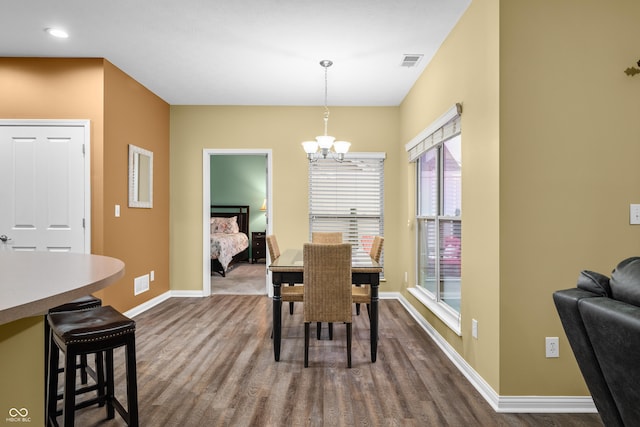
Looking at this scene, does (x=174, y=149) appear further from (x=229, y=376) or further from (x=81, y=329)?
(x=81, y=329)

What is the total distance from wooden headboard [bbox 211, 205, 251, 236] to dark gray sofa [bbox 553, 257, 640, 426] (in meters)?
7.72

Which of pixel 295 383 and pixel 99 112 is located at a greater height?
pixel 99 112

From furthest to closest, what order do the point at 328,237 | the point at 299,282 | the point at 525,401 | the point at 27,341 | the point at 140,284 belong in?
1. the point at 328,237
2. the point at 140,284
3. the point at 299,282
4. the point at 525,401
5. the point at 27,341

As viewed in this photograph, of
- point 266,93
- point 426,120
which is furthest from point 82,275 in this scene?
point 266,93

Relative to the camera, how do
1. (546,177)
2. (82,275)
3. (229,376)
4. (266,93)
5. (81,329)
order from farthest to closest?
(266,93) → (229,376) → (546,177) → (81,329) → (82,275)

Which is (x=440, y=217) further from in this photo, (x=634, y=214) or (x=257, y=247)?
(x=257, y=247)

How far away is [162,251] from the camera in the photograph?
4.91 meters

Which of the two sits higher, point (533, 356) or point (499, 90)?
point (499, 90)

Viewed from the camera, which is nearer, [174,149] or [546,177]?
[546,177]

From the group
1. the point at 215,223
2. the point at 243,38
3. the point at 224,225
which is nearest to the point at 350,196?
the point at 243,38

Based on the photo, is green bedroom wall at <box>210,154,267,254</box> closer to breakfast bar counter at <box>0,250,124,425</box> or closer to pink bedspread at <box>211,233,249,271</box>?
pink bedspread at <box>211,233,249,271</box>

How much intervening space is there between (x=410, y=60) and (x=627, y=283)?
3.05 meters

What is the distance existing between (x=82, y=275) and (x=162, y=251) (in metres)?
3.91

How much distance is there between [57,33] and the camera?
3086mm
